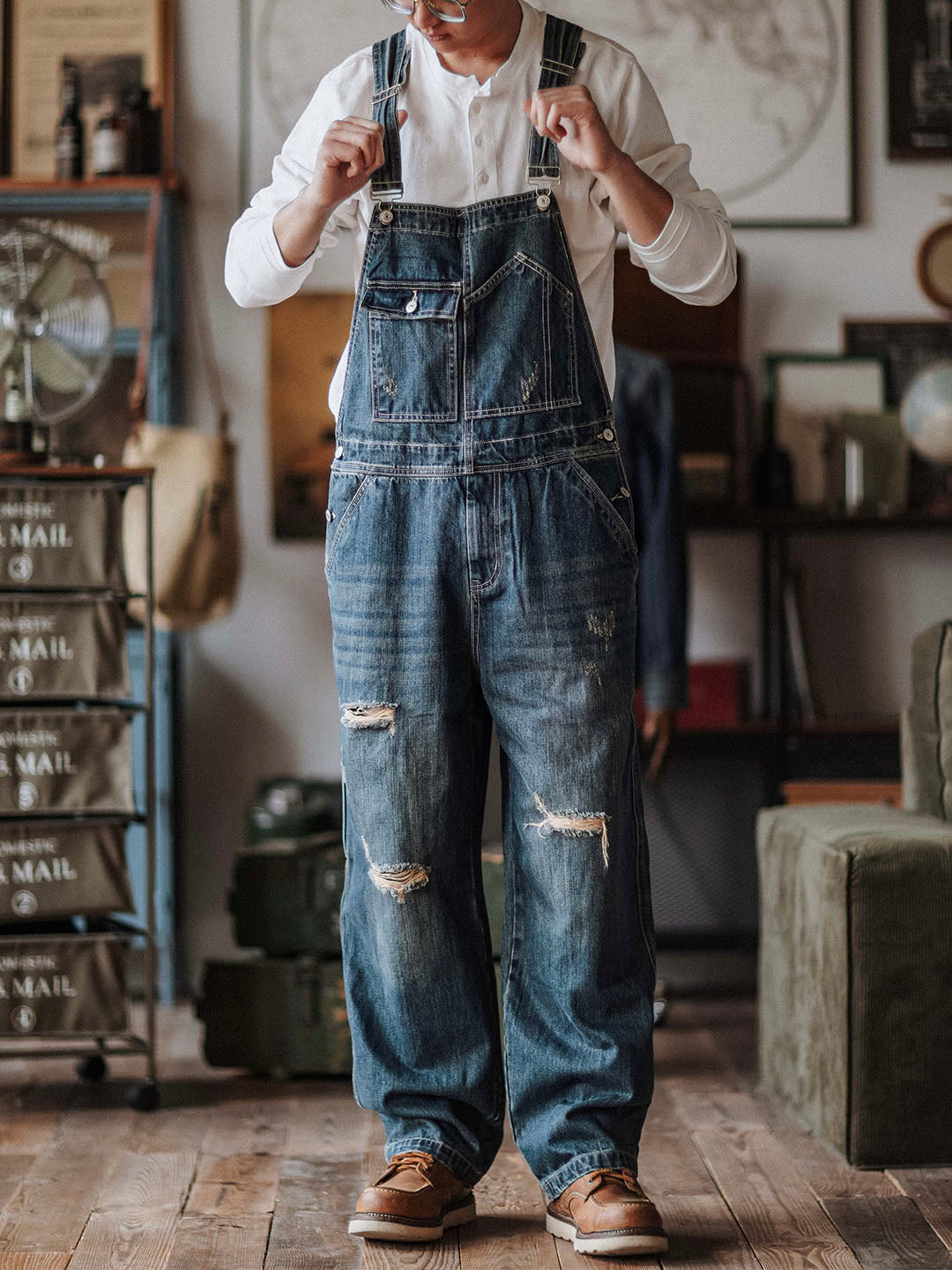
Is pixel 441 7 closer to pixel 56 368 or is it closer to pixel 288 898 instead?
pixel 56 368

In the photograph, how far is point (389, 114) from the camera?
160cm

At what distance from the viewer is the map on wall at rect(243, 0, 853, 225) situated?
324 cm

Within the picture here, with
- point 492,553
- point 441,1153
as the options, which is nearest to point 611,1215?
point 441,1153

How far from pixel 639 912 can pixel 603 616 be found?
1.21 feet

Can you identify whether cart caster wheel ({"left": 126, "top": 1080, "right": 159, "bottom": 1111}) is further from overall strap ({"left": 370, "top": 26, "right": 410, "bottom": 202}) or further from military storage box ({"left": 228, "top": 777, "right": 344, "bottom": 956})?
overall strap ({"left": 370, "top": 26, "right": 410, "bottom": 202})

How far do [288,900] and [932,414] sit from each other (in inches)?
66.6

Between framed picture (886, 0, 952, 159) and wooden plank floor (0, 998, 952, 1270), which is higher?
framed picture (886, 0, 952, 159)

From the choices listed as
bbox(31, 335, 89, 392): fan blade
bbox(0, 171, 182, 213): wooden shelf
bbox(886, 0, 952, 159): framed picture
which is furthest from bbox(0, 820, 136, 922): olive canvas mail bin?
bbox(886, 0, 952, 159): framed picture

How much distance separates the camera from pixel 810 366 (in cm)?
329

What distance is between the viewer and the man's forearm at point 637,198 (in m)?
1.50

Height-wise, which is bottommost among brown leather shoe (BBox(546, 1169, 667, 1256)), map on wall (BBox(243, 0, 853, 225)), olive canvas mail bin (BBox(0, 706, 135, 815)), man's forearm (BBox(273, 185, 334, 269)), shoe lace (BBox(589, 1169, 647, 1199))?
brown leather shoe (BBox(546, 1169, 667, 1256))

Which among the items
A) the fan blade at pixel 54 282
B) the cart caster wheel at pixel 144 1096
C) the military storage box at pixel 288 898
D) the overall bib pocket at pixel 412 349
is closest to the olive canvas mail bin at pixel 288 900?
the military storage box at pixel 288 898

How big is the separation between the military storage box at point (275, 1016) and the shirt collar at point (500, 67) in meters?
1.53

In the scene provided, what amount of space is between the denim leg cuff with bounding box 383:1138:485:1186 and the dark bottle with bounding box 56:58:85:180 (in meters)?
2.29
